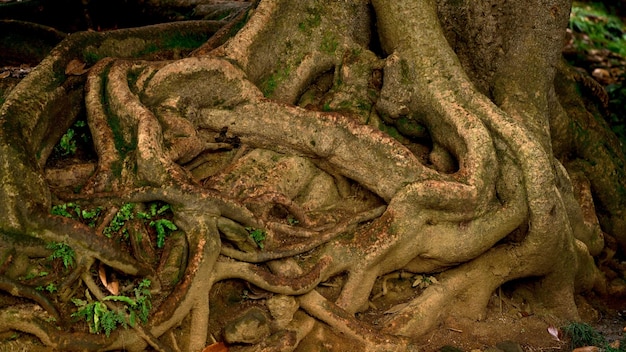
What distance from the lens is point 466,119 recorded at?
4.71 meters

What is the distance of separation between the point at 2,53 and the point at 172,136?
3069 millimetres

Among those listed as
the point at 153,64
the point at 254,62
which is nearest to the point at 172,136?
the point at 153,64

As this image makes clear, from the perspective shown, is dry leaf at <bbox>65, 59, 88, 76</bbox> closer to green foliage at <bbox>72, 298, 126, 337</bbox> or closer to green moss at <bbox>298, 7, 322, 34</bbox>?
green moss at <bbox>298, 7, 322, 34</bbox>

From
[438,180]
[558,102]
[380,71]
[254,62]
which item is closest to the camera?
[438,180]

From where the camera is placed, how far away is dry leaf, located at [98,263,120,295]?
361 centimetres

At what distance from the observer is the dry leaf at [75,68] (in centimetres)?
453

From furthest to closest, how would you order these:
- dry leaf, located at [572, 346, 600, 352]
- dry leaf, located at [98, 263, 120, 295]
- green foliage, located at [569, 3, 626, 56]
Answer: green foliage, located at [569, 3, 626, 56] < dry leaf, located at [572, 346, 600, 352] < dry leaf, located at [98, 263, 120, 295]

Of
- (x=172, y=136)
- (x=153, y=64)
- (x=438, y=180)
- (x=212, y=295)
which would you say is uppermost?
(x=153, y=64)

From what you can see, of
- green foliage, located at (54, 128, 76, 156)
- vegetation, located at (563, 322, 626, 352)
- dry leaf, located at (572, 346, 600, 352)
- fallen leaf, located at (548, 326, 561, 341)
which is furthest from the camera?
fallen leaf, located at (548, 326, 561, 341)

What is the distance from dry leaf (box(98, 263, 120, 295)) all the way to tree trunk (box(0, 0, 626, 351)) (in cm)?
9

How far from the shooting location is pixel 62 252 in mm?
3459

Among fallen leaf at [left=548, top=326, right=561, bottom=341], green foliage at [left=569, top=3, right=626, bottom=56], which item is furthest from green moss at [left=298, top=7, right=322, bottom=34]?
green foliage at [left=569, top=3, right=626, bottom=56]

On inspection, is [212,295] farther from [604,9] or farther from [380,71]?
[604,9]

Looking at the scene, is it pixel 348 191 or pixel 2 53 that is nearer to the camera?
pixel 348 191
